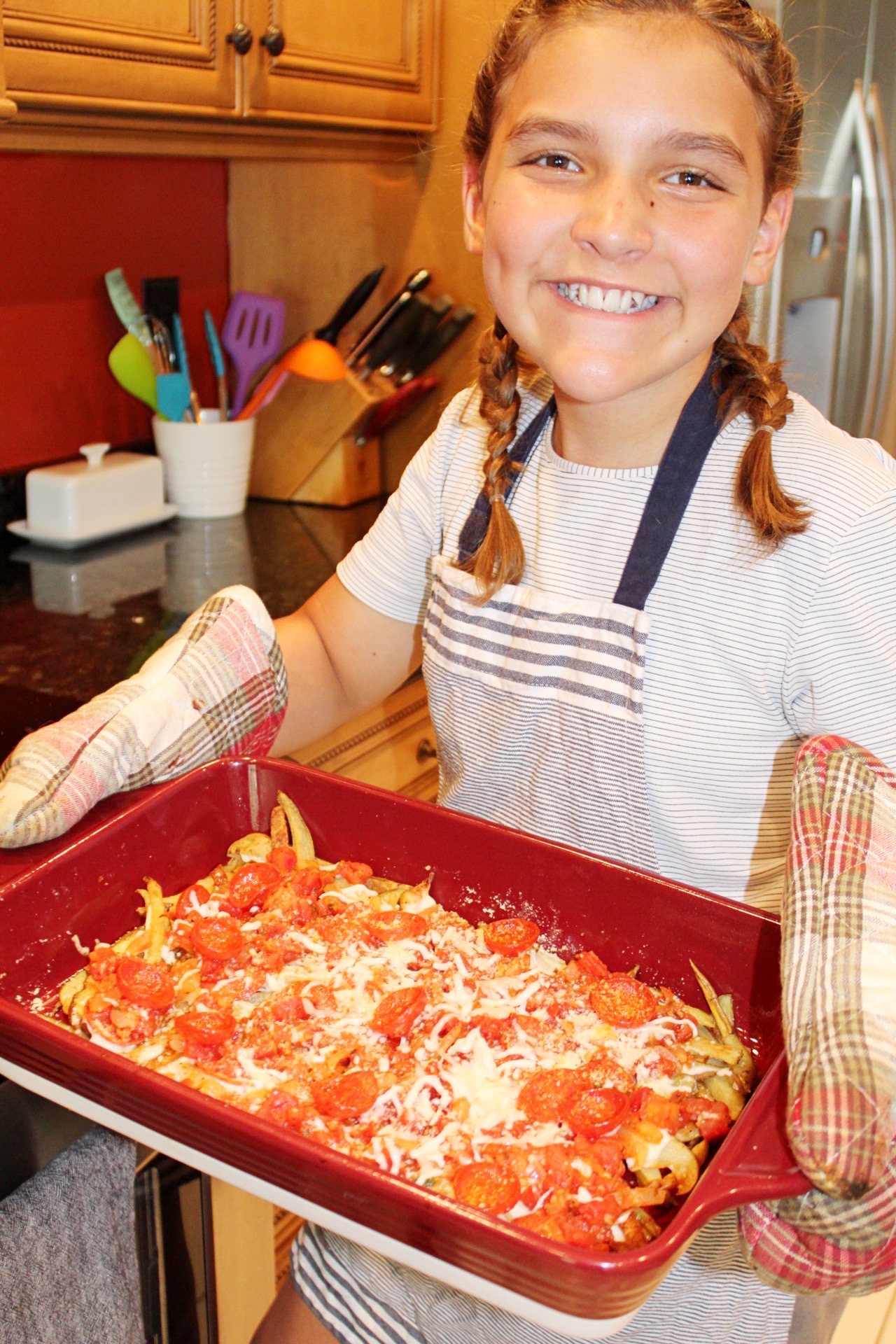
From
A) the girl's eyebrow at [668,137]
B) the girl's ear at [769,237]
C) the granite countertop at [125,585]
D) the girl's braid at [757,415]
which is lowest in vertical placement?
the granite countertop at [125,585]

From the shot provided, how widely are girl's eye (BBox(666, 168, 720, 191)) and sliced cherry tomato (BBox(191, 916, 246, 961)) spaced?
2.17ft

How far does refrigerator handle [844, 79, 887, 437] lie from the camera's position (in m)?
2.36

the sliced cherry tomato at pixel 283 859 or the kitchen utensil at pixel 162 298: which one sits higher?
the kitchen utensil at pixel 162 298

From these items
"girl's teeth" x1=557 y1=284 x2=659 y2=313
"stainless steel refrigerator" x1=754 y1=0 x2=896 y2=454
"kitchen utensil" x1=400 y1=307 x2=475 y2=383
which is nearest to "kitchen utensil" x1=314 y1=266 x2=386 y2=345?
"kitchen utensil" x1=400 y1=307 x2=475 y2=383

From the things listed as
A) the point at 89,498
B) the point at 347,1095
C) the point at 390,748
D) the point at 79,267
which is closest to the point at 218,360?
the point at 79,267

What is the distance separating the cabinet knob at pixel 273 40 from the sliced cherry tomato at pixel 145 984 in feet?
4.62

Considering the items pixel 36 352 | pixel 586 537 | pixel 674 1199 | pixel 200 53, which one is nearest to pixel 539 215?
pixel 586 537

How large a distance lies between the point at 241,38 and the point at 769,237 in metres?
0.98

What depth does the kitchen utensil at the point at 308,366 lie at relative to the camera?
7.11 ft

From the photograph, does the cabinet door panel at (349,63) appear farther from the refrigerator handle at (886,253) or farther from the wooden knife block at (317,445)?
the refrigerator handle at (886,253)

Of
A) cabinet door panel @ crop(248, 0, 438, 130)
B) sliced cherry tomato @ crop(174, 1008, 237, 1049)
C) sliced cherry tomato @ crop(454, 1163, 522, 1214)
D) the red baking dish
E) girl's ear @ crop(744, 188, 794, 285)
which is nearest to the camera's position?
the red baking dish

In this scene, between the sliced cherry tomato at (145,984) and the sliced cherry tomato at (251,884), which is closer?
the sliced cherry tomato at (145,984)

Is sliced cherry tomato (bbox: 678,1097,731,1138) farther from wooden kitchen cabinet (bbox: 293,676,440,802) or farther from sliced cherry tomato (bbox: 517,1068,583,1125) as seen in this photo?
wooden kitchen cabinet (bbox: 293,676,440,802)

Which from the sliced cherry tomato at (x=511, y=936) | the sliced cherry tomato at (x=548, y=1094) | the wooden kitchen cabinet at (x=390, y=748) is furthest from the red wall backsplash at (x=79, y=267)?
the sliced cherry tomato at (x=548, y=1094)
